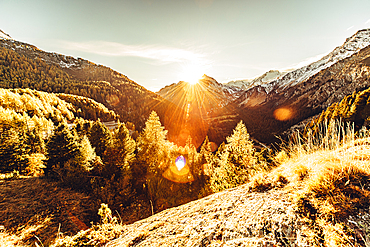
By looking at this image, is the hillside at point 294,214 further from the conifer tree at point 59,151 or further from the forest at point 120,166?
the conifer tree at point 59,151

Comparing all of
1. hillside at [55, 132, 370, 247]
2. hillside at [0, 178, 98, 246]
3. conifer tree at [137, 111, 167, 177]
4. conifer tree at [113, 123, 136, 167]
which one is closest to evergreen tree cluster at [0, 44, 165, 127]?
conifer tree at [113, 123, 136, 167]

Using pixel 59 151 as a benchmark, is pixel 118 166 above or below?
below

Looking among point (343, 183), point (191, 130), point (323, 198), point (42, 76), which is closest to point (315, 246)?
point (323, 198)

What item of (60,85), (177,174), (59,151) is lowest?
(177,174)

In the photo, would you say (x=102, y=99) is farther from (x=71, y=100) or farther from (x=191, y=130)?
(x=191, y=130)

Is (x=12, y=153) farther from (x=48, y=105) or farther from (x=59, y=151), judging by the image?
(x=48, y=105)

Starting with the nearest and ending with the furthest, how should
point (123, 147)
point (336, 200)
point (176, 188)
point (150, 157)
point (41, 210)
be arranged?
point (336, 200), point (41, 210), point (150, 157), point (123, 147), point (176, 188)

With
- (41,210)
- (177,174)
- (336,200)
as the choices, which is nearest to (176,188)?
(177,174)

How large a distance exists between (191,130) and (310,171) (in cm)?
15473

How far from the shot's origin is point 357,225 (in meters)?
1.68

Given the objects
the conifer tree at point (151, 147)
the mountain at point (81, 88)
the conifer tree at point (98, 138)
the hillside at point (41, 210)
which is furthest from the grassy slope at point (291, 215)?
the mountain at point (81, 88)

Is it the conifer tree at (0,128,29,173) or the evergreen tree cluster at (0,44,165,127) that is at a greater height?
the evergreen tree cluster at (0,44,165,127)

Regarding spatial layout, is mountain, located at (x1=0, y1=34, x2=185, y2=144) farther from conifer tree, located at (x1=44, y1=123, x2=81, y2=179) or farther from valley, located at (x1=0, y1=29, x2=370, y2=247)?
conifer tree, located at (x1=44, y1=123, x2=81, y2=179)

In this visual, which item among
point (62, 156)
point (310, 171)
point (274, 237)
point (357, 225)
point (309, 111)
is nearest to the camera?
point (357, 225)
